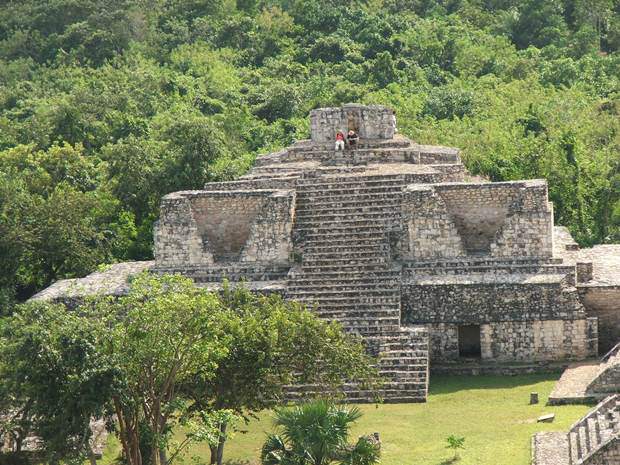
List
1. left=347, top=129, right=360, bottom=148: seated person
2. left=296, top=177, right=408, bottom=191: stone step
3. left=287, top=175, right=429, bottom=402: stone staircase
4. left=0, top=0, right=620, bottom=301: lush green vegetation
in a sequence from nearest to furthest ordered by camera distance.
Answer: left=287, top=175, right=429, bottom=402: stone staircase → left=296, top=177, right=408, bottom=191: stone step → left=347, top=129, right=360, bottom=148: seated person → left=0, top=0, right=620, bottom=301: lush green vegetation

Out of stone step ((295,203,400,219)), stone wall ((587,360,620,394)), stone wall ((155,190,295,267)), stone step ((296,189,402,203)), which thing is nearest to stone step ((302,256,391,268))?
stone wall ((155,190,295,267))

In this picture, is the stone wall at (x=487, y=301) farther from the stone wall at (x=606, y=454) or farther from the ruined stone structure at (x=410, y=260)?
the stone wall at (x=606, y=454)

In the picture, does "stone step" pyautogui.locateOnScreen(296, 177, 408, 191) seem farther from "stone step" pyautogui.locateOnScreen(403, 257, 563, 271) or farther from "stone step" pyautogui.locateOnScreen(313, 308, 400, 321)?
"stone step" pyautogui.locateOnScreen(313, 308, 400, 321)

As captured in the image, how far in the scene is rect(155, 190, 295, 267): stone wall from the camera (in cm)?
3222

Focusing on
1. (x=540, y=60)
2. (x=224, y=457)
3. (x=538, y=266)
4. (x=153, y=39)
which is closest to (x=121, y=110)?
(x=153, y=39)

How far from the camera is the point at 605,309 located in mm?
Answer: 30688

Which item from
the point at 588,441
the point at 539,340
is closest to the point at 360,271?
the point at 539,340

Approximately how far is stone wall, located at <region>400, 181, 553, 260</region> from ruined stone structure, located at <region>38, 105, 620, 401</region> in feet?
0.06

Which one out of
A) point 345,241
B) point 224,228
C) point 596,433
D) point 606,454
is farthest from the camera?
point 224,228

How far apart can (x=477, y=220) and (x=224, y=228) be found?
5103mm

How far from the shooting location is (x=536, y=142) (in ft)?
133

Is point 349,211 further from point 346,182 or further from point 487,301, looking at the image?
point 487,301

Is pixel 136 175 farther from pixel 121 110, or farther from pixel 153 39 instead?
pixel 153 39

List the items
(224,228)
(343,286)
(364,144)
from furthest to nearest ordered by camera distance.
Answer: (364,144)
(224,228)
(343,286)
